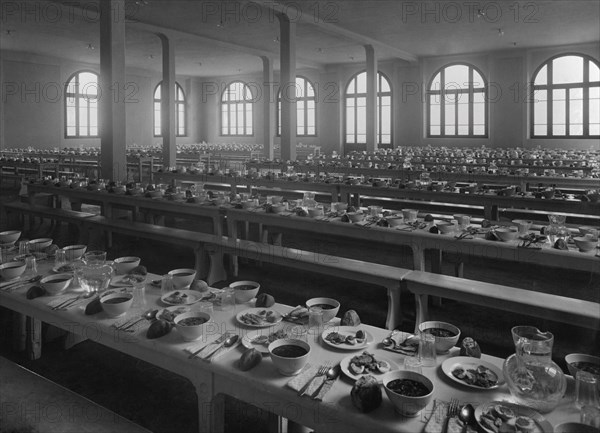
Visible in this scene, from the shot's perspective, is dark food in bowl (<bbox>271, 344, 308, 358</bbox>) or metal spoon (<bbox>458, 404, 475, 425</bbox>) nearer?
metal spoon (<bbox>458, 404, 475, 425</bbox>)

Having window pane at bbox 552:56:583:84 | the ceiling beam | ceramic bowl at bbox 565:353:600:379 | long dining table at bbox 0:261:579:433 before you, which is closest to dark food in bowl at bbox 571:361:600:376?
ceramic bowl at bbox 565:353:600:379

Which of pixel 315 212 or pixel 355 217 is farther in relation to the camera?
pixel 315 212

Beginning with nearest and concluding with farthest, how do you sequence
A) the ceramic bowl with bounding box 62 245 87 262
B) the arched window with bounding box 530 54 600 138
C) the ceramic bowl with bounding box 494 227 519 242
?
1. the ceramic bowl with bounding box 62 245 87 262
2. the ceramic bowl with bounding box 494 227 519 242
3. the arched window with bounding box 530 54 600 138

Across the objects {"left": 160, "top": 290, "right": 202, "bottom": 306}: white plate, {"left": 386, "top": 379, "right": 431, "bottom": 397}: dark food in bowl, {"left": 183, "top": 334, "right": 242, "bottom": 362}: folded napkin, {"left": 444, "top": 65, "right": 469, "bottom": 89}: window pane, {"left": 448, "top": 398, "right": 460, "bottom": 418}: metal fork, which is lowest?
{"left": 448, "top": 398, "right": 460, "bottom": 418}: metal fork

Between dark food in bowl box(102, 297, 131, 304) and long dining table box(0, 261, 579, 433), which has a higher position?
dark food in bowl box(102, 297, 131, 304)

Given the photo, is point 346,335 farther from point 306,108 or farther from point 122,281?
point 306,108

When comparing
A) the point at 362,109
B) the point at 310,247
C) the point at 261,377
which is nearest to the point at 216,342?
the point at 261,377

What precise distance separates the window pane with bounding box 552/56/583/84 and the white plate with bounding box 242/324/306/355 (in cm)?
2047

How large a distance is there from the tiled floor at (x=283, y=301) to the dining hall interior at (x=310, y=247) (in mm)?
22

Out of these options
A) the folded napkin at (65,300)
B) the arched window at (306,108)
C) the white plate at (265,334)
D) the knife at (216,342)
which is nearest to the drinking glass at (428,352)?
the white plate at (265,334)

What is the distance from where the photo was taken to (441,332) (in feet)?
8.10

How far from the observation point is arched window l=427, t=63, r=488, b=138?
21312 mm

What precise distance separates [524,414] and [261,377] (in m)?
0.95

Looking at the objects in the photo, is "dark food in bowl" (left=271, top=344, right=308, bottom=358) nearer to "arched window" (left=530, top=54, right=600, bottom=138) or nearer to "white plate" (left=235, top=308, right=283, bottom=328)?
"white plate" (left=235, top=308, right=283, bottom=328)
